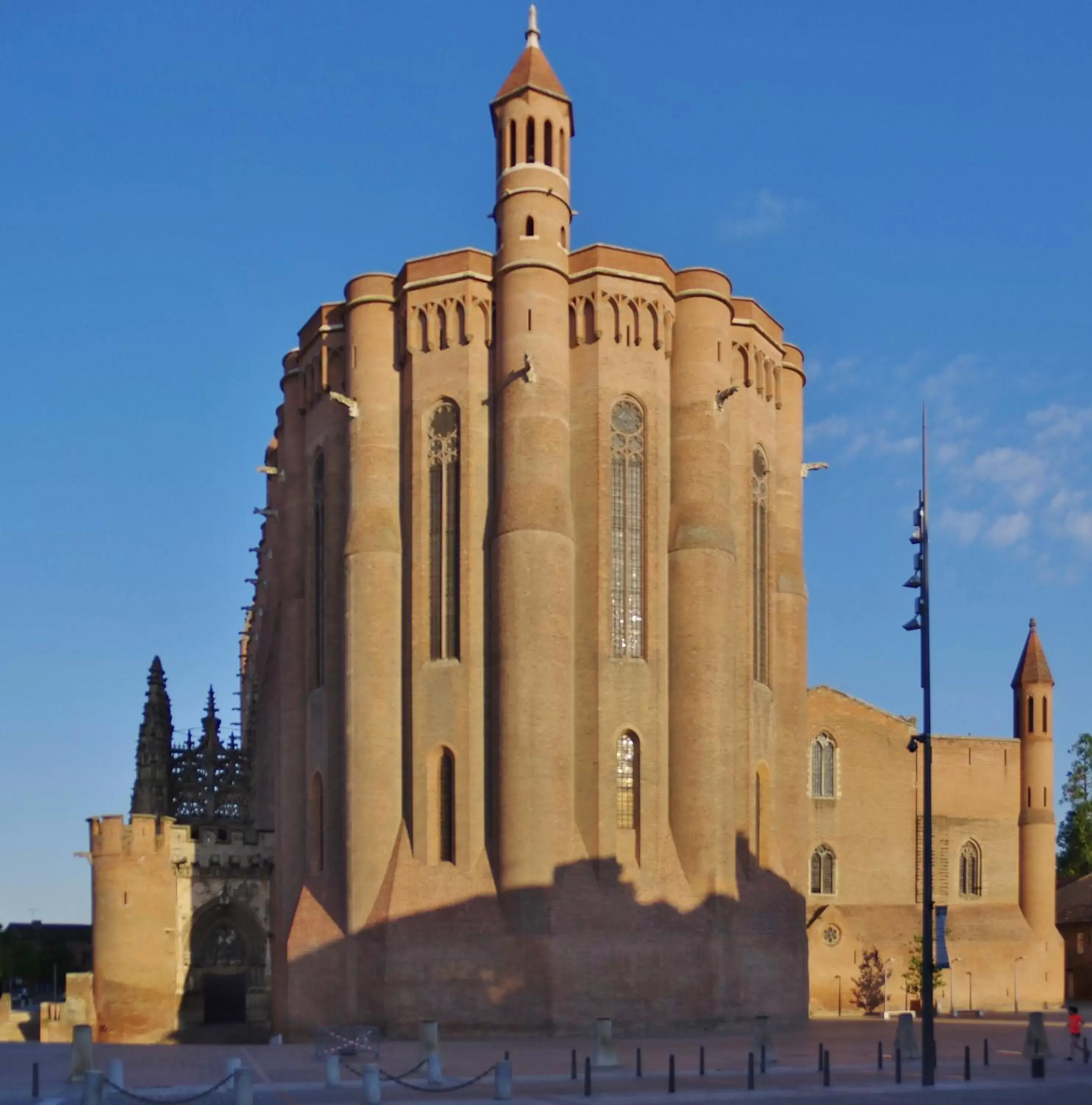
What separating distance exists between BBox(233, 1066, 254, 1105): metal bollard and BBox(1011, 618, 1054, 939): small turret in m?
44.3

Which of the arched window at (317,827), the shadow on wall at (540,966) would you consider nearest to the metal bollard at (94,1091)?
the shadow on wall at (540,966)

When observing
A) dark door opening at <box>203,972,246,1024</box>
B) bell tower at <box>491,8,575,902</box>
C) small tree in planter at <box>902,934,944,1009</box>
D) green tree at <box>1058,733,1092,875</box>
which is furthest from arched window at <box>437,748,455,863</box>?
green tree at <box>1058,733,1092,875</box>

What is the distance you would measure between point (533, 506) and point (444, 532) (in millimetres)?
3145

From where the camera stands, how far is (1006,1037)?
136ft

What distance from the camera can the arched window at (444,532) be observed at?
4516cm

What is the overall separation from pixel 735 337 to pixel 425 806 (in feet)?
54.1

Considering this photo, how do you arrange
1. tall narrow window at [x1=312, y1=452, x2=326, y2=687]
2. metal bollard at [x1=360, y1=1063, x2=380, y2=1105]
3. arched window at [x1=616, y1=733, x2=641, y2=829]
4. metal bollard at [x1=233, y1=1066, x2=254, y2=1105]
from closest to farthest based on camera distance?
1. metal bollard at [x1=233, y1=1066, x2=254, y2=1105]
2. metal bollard at [x1=360, y1=1063, x2=380, y2=1105]
3. arched window at [x1=616, y1=733, x2=641, y2=829]
4. tall narrow window at [x1=312, y1=452, x2=326, y2=687]

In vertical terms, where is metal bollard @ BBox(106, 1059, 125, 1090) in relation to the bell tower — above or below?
below

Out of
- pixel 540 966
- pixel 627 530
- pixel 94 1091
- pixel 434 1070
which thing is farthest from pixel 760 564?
pixel 94 1091

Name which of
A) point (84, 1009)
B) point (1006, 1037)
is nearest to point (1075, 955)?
point (1006, 1037)

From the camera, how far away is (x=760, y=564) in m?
50.1

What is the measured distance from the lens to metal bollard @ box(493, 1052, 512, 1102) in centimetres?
2531

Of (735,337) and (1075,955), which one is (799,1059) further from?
(1075,955)

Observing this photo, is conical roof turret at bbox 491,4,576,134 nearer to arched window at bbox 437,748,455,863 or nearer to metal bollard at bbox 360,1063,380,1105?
arched window at bbox 437,748,455,863
